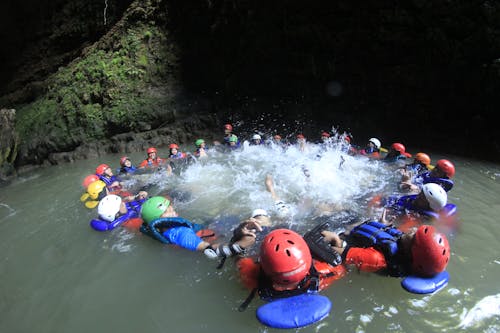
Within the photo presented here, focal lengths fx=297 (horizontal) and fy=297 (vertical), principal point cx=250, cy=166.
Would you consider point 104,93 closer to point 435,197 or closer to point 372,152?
point 372,152

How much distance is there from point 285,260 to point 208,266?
1.53 m

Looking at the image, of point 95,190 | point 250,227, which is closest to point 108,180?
point 95,190

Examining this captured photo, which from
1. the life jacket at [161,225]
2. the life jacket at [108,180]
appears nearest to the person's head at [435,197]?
the life jacket at [161,225]

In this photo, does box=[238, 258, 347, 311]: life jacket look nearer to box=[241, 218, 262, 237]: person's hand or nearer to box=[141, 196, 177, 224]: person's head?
box=[241, 218, 262, 237]: person's hand

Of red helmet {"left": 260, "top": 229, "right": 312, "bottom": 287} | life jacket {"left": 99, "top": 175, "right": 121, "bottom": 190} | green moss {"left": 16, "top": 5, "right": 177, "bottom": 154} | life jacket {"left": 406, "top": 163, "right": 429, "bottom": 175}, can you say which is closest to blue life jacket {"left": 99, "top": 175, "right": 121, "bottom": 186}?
life jacket {"left": 99, "top": 175, "right": 121, "bottom": 190}

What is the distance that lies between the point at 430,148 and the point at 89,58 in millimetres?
13980

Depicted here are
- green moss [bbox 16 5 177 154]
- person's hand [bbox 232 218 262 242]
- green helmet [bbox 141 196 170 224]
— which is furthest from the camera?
green moss [bbox 16 5 177 154]

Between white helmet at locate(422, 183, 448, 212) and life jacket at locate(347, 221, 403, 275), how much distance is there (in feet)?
3.10

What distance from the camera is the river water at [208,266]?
10.9 ft

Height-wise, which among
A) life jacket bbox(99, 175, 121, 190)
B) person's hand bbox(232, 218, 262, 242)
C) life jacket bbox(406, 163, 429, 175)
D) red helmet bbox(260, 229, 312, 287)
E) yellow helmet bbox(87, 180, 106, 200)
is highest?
life jacket bbox(406, 163, 429, 175)

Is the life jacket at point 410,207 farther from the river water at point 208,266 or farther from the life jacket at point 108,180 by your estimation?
the life jacket at point 108,180

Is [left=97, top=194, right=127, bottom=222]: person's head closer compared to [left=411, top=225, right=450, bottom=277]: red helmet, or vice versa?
[left=411, top=225, right=450, bottom=277]: red helmet

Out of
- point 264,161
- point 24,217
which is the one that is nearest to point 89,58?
point 24,217

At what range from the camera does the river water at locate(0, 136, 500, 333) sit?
10.9ft
